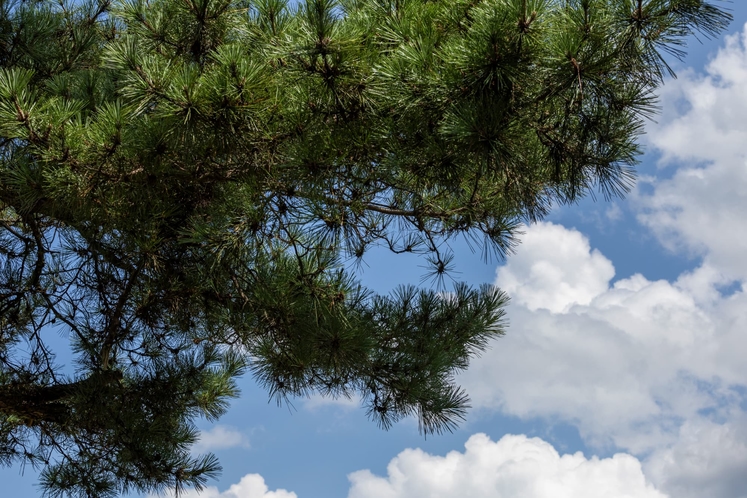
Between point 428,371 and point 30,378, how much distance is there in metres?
1.83

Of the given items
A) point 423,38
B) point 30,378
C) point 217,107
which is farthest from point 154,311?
point 423,38

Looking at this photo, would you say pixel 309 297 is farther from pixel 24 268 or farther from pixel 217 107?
pixel 24 268

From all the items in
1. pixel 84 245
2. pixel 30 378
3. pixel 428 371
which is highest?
pixel 84 245

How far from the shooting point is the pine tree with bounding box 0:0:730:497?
6.66 ft

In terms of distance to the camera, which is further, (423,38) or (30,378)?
(30,378)

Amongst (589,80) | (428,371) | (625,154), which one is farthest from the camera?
(428,371)

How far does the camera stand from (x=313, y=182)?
7.44 ft

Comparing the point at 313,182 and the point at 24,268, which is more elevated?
the point at 24,268

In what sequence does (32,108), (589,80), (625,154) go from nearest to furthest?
(589,80)
(32,108)
(625,154)

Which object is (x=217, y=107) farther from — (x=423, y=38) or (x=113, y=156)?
(x=423, y=38)

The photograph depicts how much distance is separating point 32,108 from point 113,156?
10.5 inches

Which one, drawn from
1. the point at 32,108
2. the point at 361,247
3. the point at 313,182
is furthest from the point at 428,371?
the point at 32,108

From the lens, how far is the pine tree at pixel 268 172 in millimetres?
2031

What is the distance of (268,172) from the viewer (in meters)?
2.35
